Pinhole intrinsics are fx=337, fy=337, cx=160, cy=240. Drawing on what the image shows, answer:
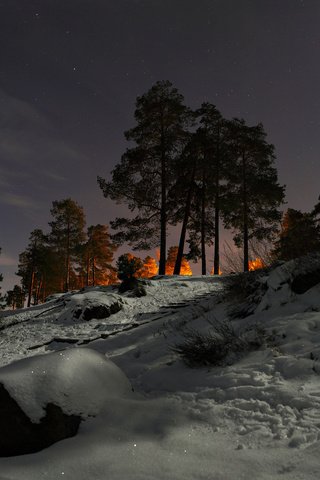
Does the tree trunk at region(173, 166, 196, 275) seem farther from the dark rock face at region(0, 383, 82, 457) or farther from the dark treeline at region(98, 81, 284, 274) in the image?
the dark rock face at region(0, 383, 82, 457)

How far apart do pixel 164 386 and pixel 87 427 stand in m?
1.14

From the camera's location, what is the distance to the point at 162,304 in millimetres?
11859

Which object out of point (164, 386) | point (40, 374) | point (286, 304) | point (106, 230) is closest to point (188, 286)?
point (286, 304)

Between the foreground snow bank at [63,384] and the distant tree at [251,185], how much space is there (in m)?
19.0

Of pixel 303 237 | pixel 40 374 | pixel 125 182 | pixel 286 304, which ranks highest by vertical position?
pixel 125 182

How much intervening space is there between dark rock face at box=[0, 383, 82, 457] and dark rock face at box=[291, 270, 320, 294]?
4.02 m

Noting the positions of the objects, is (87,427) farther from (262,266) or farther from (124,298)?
(124,298)

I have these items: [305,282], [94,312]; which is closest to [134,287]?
[94,312]

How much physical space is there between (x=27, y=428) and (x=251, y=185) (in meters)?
21.4

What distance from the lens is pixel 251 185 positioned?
72.2ft

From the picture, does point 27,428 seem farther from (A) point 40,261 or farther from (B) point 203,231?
(A) point 40,261

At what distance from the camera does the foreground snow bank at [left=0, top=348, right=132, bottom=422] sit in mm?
2523

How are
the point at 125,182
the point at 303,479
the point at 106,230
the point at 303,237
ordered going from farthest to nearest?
1. the point at 106,230
2. the point at 125,182
3. the point at 303,237
4. the point at 303,479

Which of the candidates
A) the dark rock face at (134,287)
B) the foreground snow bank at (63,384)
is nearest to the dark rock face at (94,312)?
the dark rock face at (134,287)
